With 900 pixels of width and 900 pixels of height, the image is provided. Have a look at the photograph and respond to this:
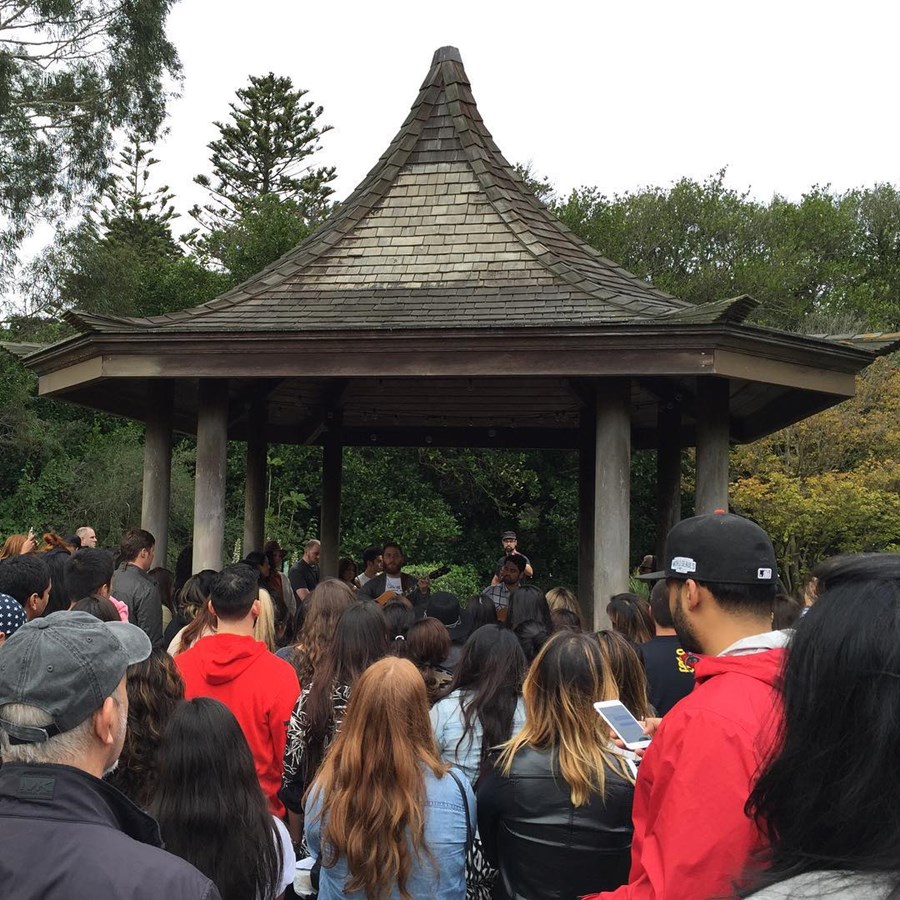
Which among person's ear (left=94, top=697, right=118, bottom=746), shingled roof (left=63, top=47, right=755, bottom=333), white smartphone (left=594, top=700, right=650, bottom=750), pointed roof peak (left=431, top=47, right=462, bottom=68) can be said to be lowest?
white smartphone (left=594, top=700, right=650, bottom=750)

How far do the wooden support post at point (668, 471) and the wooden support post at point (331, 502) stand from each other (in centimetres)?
412

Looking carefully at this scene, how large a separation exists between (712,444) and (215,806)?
7.57 metres

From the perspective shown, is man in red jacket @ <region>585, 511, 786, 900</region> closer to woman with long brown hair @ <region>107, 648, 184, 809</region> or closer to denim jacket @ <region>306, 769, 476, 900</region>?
denim jacket @ <region>306, 769, 476, 900</region>

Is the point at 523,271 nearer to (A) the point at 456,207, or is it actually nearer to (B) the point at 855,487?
(A) the point at 456,207

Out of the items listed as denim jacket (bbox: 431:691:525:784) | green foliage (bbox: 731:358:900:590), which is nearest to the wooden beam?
denim jacket (bbox: 431:691:525:784)

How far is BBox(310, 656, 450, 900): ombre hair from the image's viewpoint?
3.23 metres

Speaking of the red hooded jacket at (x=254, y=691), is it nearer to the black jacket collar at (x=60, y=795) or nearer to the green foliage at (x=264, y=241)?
the black jacket collar at (x=60, y=795)

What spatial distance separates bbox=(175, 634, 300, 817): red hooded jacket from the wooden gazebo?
15.8ft

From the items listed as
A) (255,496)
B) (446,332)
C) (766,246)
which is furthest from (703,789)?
(766,246)

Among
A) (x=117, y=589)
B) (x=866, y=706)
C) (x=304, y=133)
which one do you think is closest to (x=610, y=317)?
(x=117, y=589)

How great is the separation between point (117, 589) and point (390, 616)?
69.8 inches

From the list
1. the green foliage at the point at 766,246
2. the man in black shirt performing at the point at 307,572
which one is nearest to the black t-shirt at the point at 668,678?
the man in black shirt performing at the point at 307,572

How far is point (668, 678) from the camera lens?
494 cm

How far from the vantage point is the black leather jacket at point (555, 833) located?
130 inches
